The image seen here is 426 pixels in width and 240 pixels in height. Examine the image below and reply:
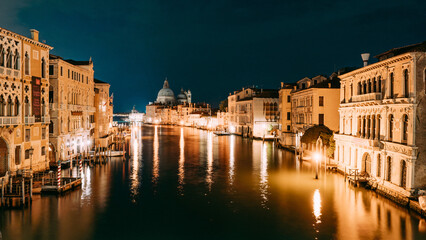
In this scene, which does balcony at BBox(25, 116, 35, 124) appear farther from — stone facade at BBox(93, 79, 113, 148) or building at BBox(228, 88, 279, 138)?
building at BBox(228, 88, 279, 138)

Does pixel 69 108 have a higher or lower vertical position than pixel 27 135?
higher

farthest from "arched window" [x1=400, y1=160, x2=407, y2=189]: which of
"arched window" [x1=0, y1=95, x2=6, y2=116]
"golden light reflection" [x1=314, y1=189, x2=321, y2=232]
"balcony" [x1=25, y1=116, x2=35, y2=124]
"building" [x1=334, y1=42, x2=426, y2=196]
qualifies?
"arched window" [x1=0, y1=95, x2=6, y2=116]

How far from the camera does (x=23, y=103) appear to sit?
25.7 m

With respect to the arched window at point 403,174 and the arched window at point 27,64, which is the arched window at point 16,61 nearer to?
the arched window at point 27,64

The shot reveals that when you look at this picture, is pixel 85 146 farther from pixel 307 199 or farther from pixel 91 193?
pixel 307 199

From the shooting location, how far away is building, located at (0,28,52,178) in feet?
77.9

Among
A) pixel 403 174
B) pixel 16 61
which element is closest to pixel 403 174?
pixel 403 174

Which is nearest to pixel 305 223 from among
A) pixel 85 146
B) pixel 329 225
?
pixel 329 225

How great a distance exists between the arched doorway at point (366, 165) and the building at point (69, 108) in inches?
1043

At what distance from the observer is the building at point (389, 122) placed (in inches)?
768

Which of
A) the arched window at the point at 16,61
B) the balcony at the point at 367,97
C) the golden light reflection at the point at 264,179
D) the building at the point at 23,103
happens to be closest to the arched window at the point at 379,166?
the balcony at the point at 367,97

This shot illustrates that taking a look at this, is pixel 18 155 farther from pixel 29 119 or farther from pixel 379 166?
pixel 379 166

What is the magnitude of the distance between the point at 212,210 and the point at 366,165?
13.8m

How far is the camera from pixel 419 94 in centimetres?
1953
